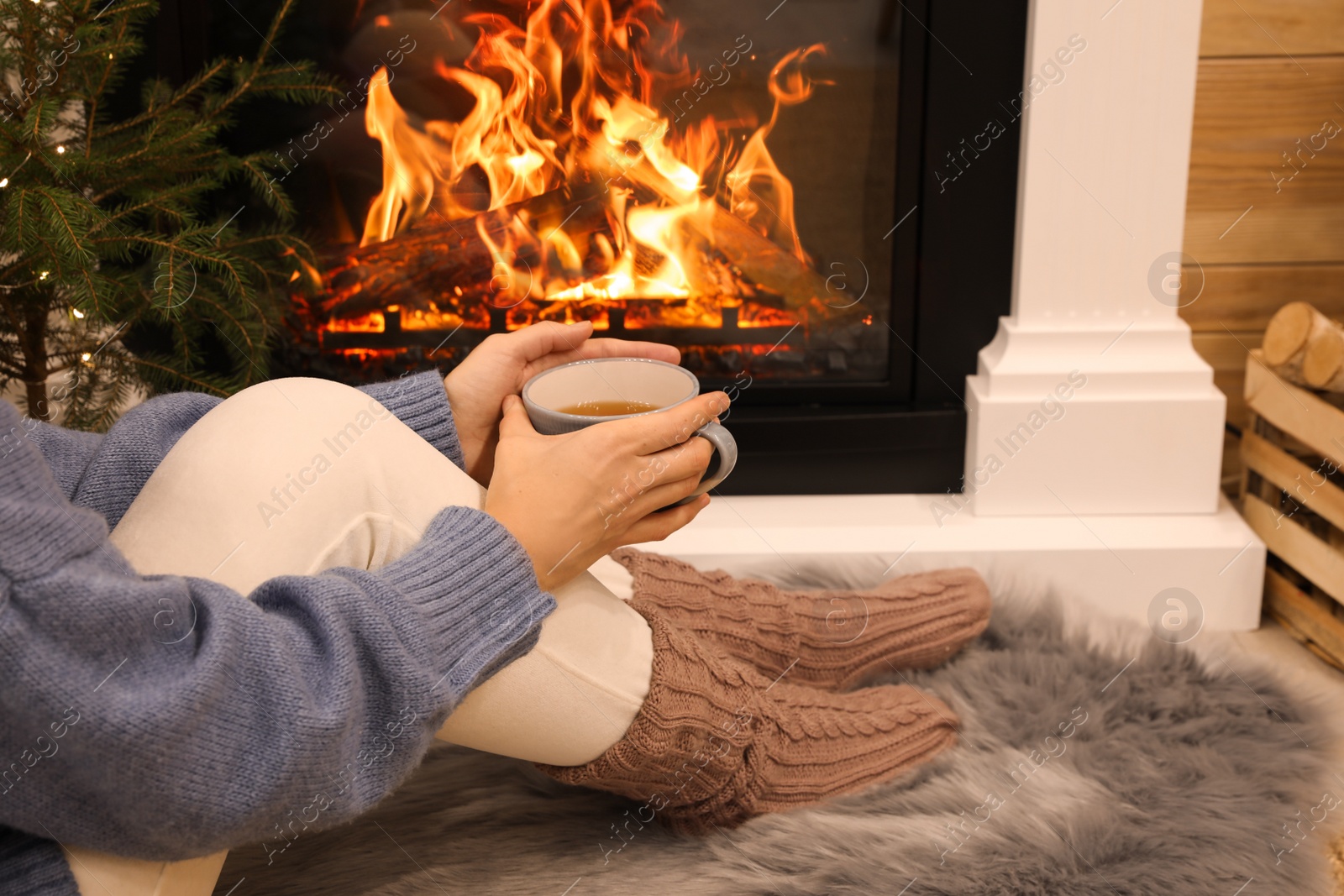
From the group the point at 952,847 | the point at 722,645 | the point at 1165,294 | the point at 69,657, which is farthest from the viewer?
the point at 1165,294

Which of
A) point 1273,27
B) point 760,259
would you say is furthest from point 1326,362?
point 760,259

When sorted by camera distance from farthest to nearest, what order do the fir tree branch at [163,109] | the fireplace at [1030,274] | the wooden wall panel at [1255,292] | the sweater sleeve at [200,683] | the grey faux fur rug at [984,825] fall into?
the wooden wall panel at [1255,292] < the fireplace at [1030,274] < the fir tree branch at [163,109] < the grey faux fur rug at [984,825] < the sweater sleeve at [200,683]

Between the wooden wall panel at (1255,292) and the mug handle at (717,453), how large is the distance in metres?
1.08

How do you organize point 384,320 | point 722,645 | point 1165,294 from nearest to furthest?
point 722,645, point 1165,294, point 384,320

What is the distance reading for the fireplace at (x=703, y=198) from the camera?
133 cm

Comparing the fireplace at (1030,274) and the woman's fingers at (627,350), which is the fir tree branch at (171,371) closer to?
the fireplace at (1030,274)

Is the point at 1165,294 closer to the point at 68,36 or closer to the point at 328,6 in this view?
the point at 328,6

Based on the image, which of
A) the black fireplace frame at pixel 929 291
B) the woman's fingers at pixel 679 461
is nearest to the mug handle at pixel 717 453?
the woman's fingers at pixel 679 461

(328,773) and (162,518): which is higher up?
(162,518)

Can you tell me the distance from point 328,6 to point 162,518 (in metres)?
0.92

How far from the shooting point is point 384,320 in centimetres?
144

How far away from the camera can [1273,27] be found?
4.71 ft

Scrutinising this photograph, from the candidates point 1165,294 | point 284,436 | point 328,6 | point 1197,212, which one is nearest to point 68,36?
point 328,6

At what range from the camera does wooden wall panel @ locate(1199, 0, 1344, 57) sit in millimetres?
1427
